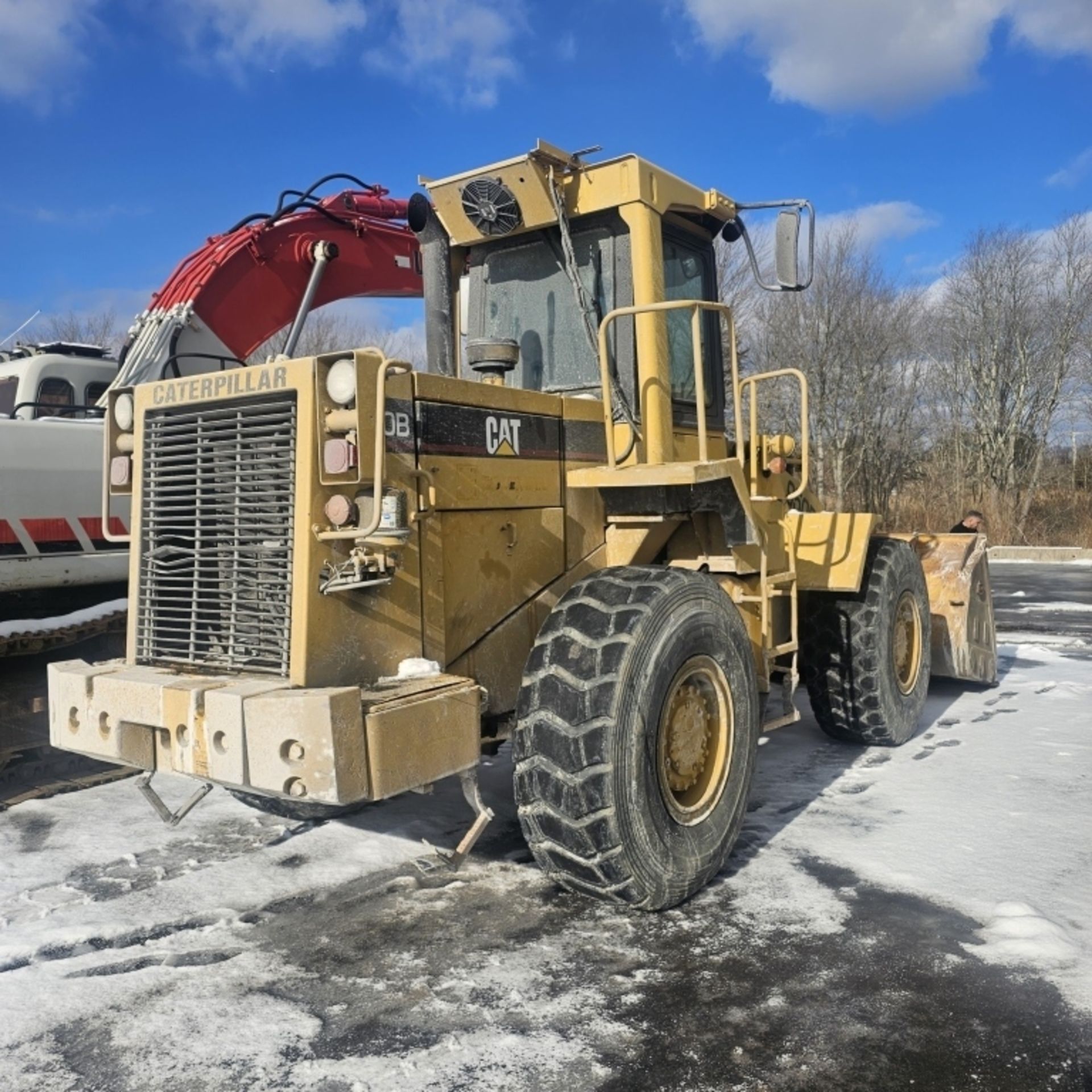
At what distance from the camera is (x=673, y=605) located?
3859 millimetres

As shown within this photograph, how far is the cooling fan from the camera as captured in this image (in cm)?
480

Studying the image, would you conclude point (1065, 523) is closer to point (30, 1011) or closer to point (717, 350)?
point (717, 350)

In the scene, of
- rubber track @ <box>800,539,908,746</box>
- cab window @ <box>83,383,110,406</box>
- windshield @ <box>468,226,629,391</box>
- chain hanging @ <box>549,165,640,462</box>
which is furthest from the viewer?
cab window @ <box>83,383,110,406</box>

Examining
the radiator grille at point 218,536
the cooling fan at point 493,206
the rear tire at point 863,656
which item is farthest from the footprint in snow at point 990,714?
the radiator grille at point 218,536

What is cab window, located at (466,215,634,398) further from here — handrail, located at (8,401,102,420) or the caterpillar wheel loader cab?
handrail, located at (8,401,102,420)

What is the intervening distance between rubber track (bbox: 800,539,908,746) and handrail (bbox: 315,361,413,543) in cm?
355

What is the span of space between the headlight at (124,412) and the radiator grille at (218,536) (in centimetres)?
25

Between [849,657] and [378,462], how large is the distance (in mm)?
3783

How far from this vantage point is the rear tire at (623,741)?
3.52 meters

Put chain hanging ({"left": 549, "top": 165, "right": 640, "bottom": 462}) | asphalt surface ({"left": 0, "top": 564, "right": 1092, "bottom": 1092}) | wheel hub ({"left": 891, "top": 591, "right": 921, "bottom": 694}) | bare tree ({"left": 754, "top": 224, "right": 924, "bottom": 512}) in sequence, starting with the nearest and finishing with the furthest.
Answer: asphalt surface ({"left": 0, "top": 564, "right": 1092, "bottom": 1092})
chain hanging ({"left": 549, "top": 165, "right": 640, "bottom": 462})
wheel hub ({"left": 891, "top": 591, "right": 921, "bottom": 694})
bare tree ({"left": 754, "top": 224, "right": 924, "bottom": 512})

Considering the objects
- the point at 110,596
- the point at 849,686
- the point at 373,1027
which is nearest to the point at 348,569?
the point at 373,1027

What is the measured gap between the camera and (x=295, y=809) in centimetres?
458

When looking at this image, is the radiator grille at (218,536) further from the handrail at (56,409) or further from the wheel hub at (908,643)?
the wheel hub at (908,643)

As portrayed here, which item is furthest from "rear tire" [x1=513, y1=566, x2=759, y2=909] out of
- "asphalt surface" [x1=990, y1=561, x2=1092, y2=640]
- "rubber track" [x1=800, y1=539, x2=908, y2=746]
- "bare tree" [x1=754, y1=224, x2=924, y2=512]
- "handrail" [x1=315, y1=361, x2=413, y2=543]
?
"bare tree" [x1=754, y1=224, x2=924, y2=512]
